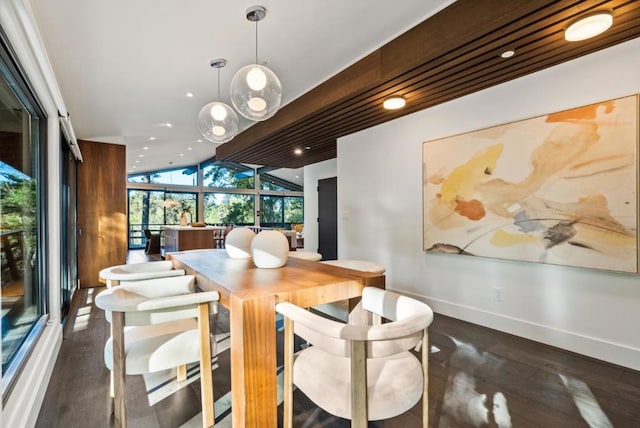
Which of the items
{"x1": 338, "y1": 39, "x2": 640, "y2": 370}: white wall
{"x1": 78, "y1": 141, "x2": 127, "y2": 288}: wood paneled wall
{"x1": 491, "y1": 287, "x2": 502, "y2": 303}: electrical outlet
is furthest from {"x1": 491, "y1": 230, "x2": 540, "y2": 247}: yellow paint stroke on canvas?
{"x1": 78, "y1": 141, "x2": 127, "y2": 288}: wood paneled wall

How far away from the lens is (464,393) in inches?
73.9

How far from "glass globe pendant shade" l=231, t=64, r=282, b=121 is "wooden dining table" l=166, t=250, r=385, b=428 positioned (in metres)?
1.19

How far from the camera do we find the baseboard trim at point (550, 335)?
2.22 m

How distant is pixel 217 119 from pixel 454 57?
2042 millimetres

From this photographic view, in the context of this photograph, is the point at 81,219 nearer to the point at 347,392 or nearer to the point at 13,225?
the point at 13,225

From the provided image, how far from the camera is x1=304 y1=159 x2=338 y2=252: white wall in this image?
6816 mm

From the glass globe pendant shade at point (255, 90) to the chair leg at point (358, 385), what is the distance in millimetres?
1772

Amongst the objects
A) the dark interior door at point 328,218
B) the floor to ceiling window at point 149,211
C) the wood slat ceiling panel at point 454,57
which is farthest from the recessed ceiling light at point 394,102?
the floor to ceiling window at point 149,211

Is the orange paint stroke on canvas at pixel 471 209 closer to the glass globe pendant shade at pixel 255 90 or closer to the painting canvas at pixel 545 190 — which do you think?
the painting canvas at pixel 545 190

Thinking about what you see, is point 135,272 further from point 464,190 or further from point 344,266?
point 464,190

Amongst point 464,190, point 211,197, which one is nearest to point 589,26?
point 464,190

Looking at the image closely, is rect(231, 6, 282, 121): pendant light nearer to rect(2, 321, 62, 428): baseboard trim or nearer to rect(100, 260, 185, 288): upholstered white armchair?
rect(100, 260, 185, 288): upholstered white armchair

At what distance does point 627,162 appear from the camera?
2.18m

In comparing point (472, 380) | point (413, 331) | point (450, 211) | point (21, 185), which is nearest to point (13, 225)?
point (21, 185)
